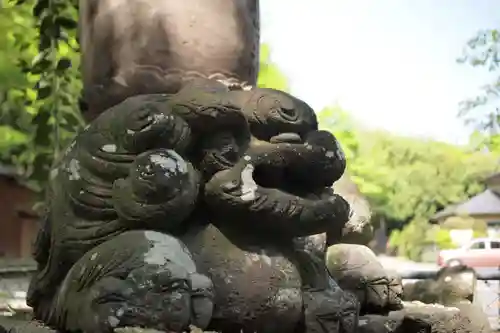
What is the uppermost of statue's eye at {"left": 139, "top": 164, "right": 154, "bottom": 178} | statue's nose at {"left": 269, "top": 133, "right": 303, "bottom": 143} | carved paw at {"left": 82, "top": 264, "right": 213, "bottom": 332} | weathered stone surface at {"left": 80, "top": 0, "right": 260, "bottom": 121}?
weathered stone surface at {"left": 80, "top": 0, "right": 260, "bottom": 121}

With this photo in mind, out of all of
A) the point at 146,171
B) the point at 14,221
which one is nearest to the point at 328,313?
the point at 146,171

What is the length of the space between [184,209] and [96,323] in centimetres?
34

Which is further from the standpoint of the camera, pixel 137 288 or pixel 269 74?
pixel 269 74

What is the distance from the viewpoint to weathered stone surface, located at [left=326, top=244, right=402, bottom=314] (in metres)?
2.47

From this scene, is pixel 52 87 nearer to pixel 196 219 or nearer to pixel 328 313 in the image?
pixel 196 219

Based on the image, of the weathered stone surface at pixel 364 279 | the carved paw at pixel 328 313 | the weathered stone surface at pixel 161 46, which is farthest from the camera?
the weathered stone surface at pixel 364 279

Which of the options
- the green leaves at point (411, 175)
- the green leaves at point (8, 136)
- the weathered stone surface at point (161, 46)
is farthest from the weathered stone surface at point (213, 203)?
the green leaves at point (411, 175)

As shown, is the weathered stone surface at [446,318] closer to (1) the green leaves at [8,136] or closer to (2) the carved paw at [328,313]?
(2) the carved paw at [328,313]

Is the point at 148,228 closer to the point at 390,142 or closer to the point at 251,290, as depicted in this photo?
the point at 251,290

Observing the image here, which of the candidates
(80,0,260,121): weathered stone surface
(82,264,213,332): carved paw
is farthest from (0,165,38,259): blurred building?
(82,264,213,332): carved paw

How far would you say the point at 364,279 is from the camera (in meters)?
2.50

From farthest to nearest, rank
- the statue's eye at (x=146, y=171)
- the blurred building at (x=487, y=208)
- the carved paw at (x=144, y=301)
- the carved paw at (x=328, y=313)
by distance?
the blurred building at (x=487, y=208) → the carved paw at (x=328, y=313) → the statue's eye at (x=146, y=171) → the carved paw at (x=144, y=301)

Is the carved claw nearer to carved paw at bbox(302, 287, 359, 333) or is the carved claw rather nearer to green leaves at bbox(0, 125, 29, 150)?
carved paw at bbox(302, 287, 359, 333)

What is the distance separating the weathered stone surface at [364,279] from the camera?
2475mm
